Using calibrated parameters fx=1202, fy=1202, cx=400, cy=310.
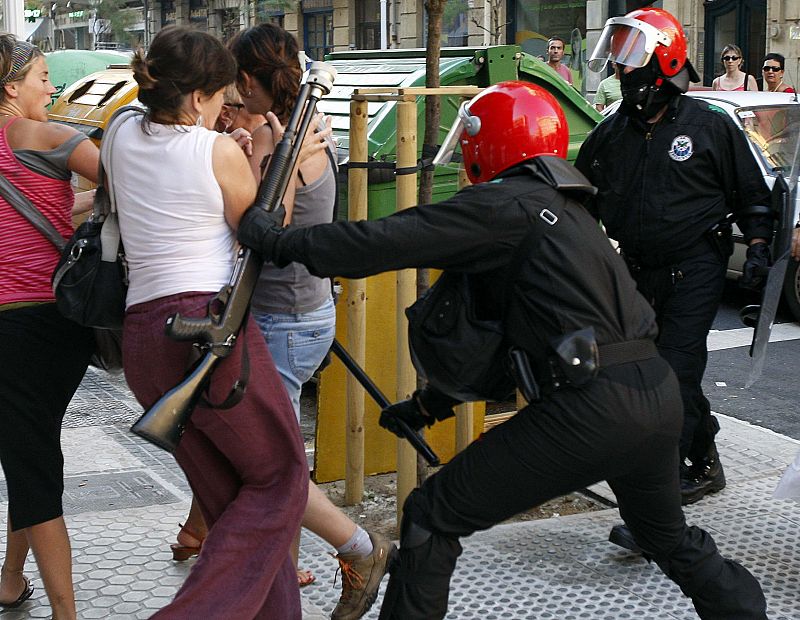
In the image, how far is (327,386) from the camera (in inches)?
195

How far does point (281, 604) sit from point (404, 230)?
1155 mm

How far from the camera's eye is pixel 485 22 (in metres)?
26.6

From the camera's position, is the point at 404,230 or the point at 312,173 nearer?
the point at 404,230

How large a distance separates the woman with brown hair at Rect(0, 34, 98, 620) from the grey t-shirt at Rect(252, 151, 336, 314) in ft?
1.88

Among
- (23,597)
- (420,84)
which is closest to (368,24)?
(420,84)

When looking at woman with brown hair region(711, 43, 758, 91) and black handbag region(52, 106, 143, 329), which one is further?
woman with brown hair region(711, 43, 758, 91)

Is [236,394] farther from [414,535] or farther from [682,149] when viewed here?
[682,149]

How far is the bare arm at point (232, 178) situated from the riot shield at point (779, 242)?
6.65ft

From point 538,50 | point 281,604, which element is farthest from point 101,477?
point 538,50

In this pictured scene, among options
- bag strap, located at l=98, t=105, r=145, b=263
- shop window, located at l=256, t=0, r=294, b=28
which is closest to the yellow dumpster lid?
bag strap, located at l=98, t=105, r=145, b=263

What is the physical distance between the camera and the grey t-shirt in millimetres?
3422

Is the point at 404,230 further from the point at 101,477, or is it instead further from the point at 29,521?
the point at 101,477

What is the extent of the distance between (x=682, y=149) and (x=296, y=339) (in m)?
1.78

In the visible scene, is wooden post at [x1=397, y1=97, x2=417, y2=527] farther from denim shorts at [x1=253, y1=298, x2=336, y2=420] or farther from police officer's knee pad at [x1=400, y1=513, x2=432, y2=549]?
police officer's knee pad at [x1=400, y1=513, x2=432, y2=549]
